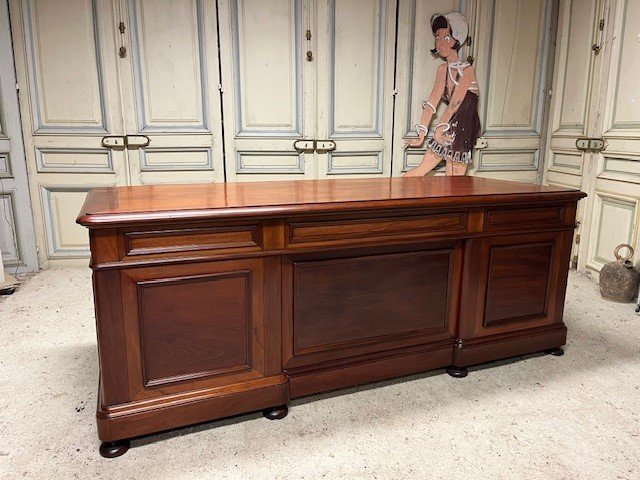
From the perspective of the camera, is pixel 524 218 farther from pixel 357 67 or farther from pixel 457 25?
pixel 457 25

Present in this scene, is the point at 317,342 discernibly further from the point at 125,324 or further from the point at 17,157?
the point at 17,157

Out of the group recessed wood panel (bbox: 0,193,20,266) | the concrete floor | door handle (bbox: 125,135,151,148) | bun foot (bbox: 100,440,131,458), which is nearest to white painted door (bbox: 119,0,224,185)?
door handle (bbox: 125,135,151,148)

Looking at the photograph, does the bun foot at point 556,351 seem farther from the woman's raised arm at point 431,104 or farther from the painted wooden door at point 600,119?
the woman's raised arm at point 431,104

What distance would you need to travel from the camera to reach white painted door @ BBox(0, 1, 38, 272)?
3.30m

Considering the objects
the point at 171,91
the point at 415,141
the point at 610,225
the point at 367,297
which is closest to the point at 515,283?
the point at 367,297

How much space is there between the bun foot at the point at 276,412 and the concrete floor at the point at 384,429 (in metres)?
0.02

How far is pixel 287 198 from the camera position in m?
1.81

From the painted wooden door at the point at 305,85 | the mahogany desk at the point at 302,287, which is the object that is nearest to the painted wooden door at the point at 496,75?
the painted wooden door at the point at 305,85

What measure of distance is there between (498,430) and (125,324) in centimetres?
132

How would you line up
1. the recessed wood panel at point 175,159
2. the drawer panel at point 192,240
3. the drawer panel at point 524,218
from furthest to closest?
the recessed wood panel at point 175,159, the drawer panel at point 524,218, the drawer panel at point 192,240

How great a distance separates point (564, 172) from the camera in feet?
12.4

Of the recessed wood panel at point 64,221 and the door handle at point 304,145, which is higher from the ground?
the door handle at point 304,145

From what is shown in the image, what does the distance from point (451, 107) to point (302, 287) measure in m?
2.63

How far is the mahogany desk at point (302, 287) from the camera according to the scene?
1568mm
